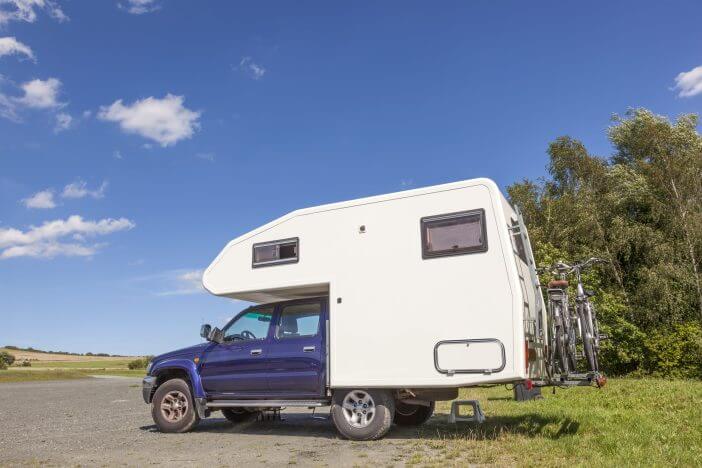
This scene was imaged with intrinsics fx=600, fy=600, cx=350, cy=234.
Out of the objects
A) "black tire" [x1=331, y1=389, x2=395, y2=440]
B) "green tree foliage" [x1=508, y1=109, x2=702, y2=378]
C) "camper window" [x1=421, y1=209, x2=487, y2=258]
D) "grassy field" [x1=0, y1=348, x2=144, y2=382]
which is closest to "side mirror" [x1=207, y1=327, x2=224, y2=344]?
"black tire" [x1=331, y1=389, x2=395, y2=440]

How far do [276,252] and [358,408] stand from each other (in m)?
2.67

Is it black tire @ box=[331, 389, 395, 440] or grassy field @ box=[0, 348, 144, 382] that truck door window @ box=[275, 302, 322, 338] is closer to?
black tire @ box=[331, 389, 395, 440]

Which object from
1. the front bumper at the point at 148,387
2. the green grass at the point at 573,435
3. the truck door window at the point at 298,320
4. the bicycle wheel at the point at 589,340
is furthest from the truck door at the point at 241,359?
the bicycle wheel at the point at 589,340

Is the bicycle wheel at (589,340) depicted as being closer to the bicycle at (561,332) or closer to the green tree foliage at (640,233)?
the bicycle at (561,332)

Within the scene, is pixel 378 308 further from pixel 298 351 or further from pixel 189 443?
pixel 189 443

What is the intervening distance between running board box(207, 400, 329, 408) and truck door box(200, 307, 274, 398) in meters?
0.11

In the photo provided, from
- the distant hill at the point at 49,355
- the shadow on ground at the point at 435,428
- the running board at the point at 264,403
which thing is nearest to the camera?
the shadow on ground at the point at 435,428

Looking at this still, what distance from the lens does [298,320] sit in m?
9.18

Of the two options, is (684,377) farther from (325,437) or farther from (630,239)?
(325,437)

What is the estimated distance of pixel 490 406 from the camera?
1202cm

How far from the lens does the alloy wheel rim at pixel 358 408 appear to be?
27.3 feet

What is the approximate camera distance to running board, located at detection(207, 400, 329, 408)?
875 centimetres

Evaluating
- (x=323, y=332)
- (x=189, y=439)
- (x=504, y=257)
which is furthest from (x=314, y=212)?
(x=189, y=439)

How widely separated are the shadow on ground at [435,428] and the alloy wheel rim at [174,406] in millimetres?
488
